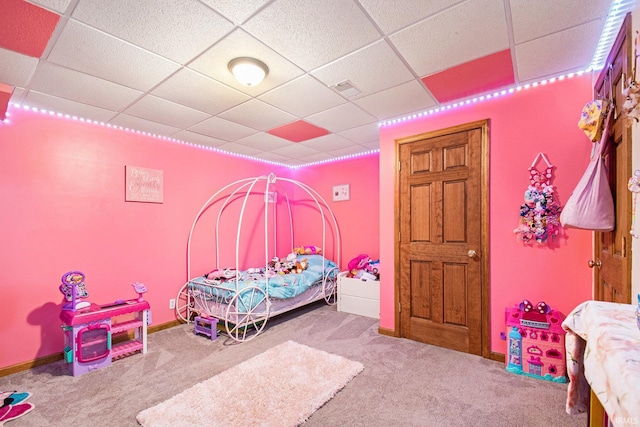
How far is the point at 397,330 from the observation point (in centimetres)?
315

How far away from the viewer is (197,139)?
370 cm

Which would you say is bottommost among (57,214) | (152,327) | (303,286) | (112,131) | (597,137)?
(152,327)

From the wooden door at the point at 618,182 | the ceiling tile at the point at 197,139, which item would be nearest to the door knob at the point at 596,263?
the wooden door at the point at 618,182

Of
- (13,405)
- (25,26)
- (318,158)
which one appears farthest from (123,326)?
(318,158)

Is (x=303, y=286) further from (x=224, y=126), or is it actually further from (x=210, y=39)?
(x=210, y=39)

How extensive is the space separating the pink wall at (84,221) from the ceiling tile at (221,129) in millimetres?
594

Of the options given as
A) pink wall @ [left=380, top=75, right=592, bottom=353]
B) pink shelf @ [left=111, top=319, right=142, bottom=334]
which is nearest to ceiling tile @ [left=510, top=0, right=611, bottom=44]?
pink wall @ [left=380, top=75, right=592, bottom=353]

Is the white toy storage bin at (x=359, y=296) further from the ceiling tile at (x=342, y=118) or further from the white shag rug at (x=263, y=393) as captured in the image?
the ceiling tile at (x=342, y=118)

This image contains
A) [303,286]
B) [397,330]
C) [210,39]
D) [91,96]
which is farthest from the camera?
[303,286]

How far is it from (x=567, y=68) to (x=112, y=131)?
14.3ft

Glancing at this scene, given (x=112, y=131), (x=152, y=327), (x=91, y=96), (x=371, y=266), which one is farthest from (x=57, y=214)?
(x=371, y=266)

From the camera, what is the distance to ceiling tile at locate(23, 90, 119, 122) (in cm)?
245

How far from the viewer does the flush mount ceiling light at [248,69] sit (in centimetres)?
197

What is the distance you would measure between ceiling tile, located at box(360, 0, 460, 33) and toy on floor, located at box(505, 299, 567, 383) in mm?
2387
